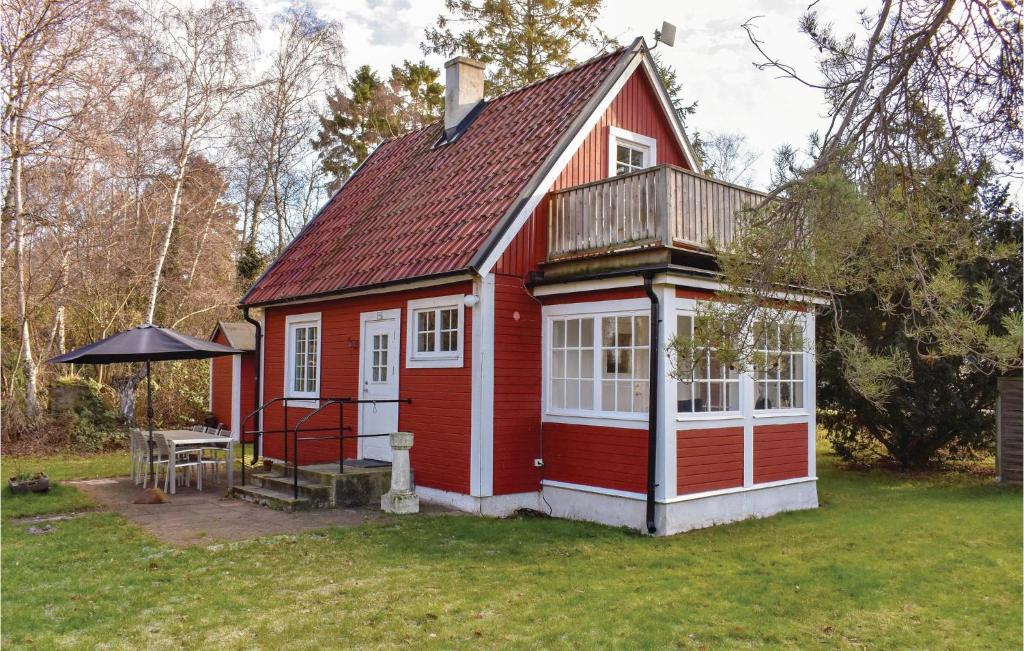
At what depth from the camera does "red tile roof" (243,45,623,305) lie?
10625 mm

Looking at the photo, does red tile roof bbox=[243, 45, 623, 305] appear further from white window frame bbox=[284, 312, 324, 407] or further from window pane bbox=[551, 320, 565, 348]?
window pane bbox=[551, 320, 565, 348]

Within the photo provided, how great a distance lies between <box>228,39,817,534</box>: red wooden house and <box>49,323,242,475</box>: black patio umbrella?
202 centimetres

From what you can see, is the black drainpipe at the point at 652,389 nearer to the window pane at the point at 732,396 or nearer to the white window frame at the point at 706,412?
the white window frame at the point at 706,412

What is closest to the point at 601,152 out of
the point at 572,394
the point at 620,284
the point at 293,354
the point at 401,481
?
the point at 620,284

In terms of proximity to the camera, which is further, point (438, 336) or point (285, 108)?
point (285, 108)

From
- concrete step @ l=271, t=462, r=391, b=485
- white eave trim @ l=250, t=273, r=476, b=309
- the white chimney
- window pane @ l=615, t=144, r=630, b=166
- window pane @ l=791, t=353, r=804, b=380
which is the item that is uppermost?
the white chimney

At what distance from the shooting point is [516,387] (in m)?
10.1

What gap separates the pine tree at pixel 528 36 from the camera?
24.7 metres

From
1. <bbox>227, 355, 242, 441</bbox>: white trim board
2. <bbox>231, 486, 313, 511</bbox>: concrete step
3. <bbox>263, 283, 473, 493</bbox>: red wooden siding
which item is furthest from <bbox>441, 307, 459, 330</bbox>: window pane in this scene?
<bbox>227, 355, 242, 441</bbox>: white trim board

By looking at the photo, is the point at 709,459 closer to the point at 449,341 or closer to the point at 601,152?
the point at 449,341

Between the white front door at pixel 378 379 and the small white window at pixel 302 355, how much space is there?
1.50 metres

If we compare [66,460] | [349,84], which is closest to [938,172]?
[66,460]

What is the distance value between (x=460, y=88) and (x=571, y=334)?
20.6 feet

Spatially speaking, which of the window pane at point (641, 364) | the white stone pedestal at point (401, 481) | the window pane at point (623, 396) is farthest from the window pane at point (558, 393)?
the white stone pedestal at point (401, 481)
